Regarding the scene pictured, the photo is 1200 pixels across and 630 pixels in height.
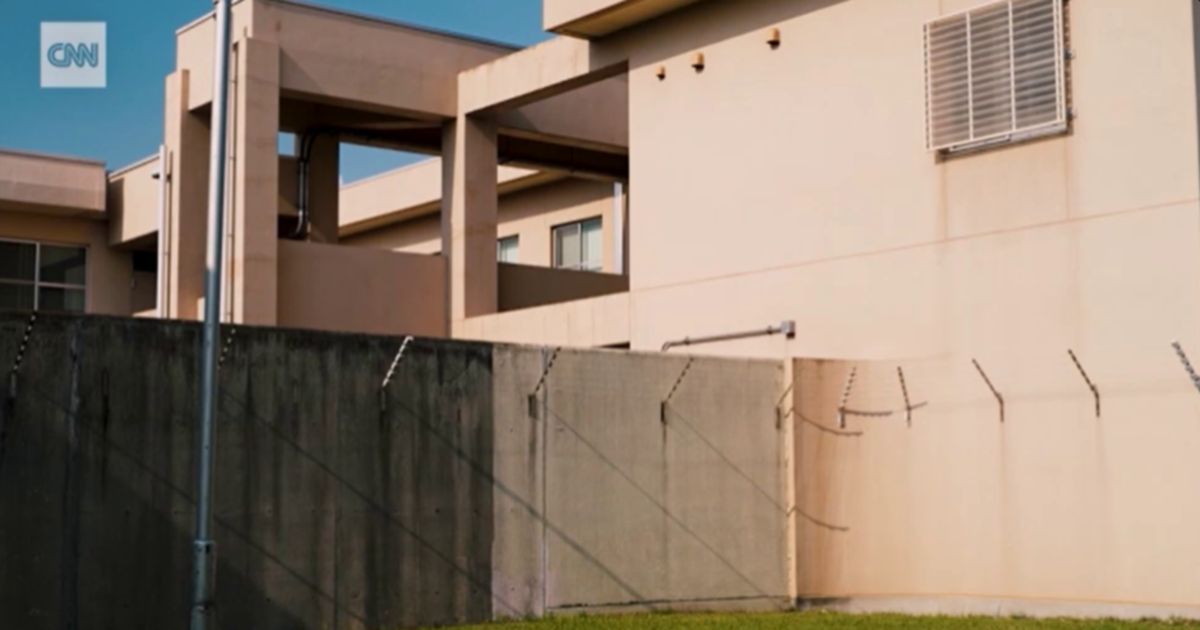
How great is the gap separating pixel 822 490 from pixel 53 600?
8.33 m

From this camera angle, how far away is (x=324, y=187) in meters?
26.3

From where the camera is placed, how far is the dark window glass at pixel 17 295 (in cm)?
3222

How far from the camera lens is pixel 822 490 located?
18.1 meters

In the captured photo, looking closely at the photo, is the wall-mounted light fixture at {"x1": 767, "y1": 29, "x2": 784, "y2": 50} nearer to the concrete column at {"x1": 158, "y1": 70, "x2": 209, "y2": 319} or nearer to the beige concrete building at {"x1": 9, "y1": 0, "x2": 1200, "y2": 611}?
the beige concrete building at {"x1": 9, "y1": 0, "x2": 1200, "y2": 611}

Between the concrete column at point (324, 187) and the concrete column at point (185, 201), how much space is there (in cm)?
220

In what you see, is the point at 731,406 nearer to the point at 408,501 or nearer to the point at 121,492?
the point at 408,501

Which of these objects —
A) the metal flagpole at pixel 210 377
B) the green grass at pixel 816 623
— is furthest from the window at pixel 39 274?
the metal flagpole at pixel 210 377

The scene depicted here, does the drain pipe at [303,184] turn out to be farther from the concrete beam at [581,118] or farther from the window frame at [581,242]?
the window frame at [581,242]

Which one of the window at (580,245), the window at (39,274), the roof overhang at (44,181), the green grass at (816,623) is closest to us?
the green grass at (816,623)

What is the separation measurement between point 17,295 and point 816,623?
2172 centimetres

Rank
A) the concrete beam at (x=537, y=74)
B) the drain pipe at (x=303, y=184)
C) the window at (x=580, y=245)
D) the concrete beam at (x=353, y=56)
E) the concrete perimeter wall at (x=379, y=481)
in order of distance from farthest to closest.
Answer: the window at (x=580, y=245)
the drain pipe at (x=303, y=184)
the concrete beam at (x=353, y=56)
the concrete beam at (x=537, y=74)
the concrete perimeter wall at (x=379, y=481)

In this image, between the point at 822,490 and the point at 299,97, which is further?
the point at 299,97

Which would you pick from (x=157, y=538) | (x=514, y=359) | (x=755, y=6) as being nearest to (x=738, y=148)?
(x=755, y=6)

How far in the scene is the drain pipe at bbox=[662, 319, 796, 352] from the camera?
19.0 meters
